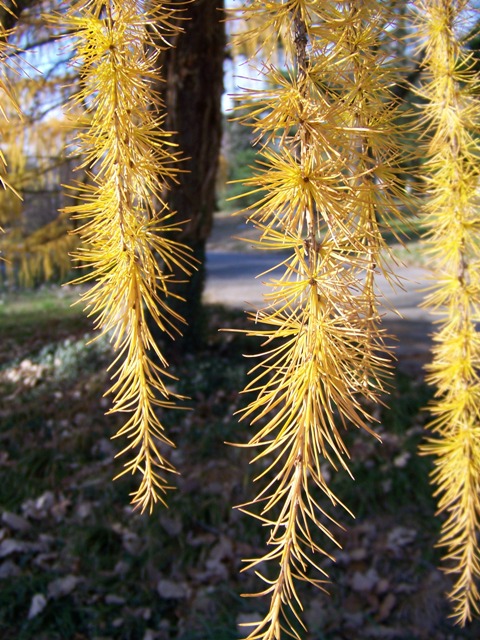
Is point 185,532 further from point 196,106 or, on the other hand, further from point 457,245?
point 196,106

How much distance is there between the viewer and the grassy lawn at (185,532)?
1771 mm

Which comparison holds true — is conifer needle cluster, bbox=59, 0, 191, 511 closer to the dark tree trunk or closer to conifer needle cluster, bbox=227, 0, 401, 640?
conifer needle cluster, bbox=227, 0, 401, 640

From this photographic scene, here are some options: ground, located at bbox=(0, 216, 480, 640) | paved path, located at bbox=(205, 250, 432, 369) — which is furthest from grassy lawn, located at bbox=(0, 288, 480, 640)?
paved path, located at bbox=(205, 250, 432, 369)

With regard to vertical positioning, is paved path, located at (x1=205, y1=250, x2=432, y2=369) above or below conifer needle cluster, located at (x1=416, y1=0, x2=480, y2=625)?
below

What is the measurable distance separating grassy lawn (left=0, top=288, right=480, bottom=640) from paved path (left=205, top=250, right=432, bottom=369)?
629mm

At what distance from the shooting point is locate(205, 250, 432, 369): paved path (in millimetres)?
3979

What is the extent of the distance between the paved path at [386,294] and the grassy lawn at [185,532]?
63 centimetres

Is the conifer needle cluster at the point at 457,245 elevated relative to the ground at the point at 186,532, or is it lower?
elevated

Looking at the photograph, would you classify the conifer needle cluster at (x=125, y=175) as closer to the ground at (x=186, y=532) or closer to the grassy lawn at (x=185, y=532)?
the ground at (x=186, y=532)

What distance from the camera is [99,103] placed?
50 cm

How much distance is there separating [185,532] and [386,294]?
192 inches

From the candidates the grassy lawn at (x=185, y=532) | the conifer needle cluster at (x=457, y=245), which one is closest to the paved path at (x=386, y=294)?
the conifer needle cluster at (x=457, y=245)

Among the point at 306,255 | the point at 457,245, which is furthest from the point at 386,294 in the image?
the point at 306,255

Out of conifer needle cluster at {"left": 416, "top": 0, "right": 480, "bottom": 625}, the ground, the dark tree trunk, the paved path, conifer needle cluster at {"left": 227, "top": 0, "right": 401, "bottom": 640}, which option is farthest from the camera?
the paved path
